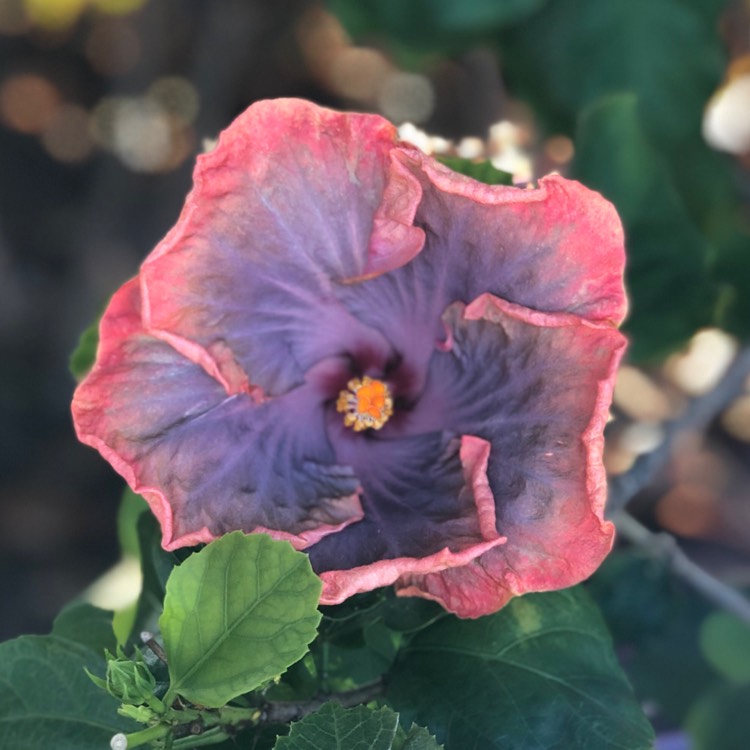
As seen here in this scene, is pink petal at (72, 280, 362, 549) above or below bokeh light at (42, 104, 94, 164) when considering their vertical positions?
above

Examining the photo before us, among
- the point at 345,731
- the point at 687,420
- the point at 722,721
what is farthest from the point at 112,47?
the point at 345,731

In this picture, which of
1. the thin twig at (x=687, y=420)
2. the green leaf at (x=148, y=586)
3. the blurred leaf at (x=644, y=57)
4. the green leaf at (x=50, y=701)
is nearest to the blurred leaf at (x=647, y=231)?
the thin twig at (x=687, y=420)

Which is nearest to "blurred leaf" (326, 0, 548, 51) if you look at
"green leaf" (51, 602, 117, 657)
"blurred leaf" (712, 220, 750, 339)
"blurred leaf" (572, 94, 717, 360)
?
"blurred leaf" (572, 94, 717, 360)

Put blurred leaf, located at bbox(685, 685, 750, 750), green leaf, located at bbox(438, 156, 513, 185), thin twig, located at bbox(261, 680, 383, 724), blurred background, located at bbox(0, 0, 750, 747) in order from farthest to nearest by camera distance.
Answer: blurred background, located at bbox(0, 0, 750, 747) < blurred leaf, located at bbox(685, 685, 750, 750) < green leaf, located at bbox(438, 156, 513, 185) < thin twig, located at bbox(261, 680, 383, 724)

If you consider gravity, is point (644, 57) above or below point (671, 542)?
above

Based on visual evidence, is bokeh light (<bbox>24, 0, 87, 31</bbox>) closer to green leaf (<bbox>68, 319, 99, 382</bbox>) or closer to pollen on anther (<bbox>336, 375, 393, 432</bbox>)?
green leaf (<bbox>68, 319, 99, 382</bbox>)

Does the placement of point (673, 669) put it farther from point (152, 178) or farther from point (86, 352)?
point (152, 178)
